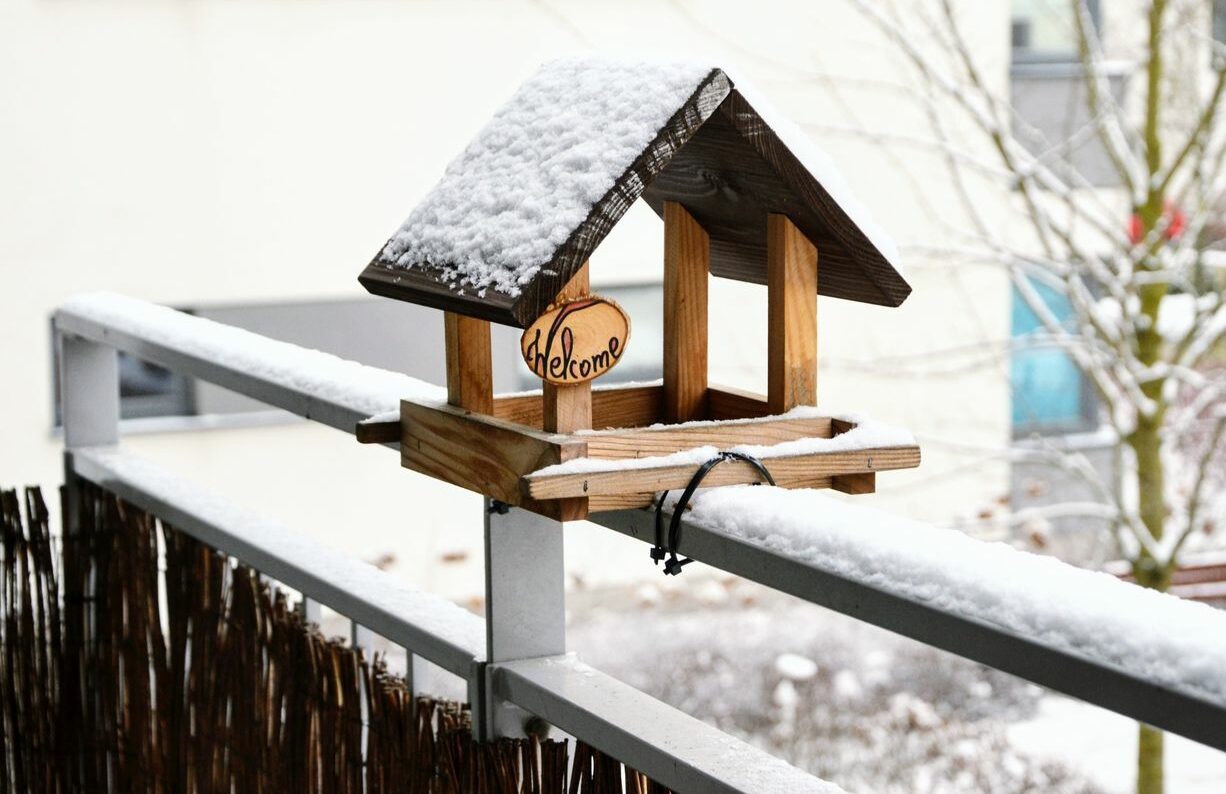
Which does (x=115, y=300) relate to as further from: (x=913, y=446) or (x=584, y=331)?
(x=913, y=446)

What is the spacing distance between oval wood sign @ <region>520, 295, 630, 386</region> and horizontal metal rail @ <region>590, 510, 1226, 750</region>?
0.46ft

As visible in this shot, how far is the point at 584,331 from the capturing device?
1013 millimetres

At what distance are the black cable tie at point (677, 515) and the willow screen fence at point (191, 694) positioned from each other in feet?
0.46

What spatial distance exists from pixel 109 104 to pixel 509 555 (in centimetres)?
544

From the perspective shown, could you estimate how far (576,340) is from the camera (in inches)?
39.6

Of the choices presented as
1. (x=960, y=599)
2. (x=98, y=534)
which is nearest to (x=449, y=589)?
(x=98, y=534)

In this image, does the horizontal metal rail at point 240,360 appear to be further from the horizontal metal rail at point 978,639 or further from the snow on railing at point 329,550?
the horizontal metal rail at point 978,639

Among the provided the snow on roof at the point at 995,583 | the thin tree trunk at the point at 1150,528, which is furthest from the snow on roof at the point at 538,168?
the thin tree trunk at the point at 1150,528

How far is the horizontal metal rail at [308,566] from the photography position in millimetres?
1189

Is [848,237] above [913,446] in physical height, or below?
above

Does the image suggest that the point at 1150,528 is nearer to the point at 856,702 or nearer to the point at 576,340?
the point at 856,702

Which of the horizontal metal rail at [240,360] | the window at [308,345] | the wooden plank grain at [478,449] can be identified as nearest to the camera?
the wooden plank grain at [478,449]

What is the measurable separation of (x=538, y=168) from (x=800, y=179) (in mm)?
170

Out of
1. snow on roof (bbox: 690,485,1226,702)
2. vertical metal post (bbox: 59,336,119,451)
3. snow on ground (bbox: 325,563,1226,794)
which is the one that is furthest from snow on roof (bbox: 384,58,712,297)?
snow on ground (bbox: 325,563,1226,794)
